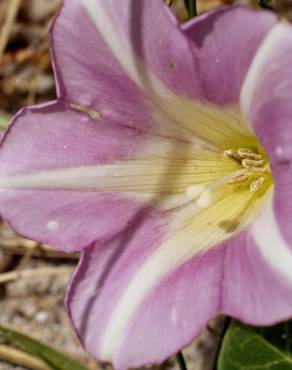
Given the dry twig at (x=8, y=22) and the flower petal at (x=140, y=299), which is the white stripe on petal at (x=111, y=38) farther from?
the dry twig at (x=8, y=22)

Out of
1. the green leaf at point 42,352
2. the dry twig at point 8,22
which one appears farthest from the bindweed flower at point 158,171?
the dry twig at point 8,22

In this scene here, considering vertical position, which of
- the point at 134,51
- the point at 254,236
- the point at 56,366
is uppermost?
the point at 134,51

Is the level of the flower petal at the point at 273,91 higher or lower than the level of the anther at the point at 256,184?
higher

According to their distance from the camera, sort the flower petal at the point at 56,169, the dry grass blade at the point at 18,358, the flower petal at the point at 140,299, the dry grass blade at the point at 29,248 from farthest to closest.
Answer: the dry grass blade at the point at 29,248 < the dry grass blade at the point at 18,358 < the flower petal at the point at 56,169 < the flower petal at the point at 140,299

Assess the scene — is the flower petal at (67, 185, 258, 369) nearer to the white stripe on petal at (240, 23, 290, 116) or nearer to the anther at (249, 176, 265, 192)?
the anther at (249, 176, 265, 192)

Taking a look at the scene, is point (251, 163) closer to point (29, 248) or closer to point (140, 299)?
point (140, 299)

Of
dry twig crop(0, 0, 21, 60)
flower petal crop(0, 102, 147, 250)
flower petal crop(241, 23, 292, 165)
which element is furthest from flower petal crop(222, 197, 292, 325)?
dry twig crop(0, 0, 21, 60)

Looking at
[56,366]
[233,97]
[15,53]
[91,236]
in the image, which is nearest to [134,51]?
[233,97]

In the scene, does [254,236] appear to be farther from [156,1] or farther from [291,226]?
[156,1]
